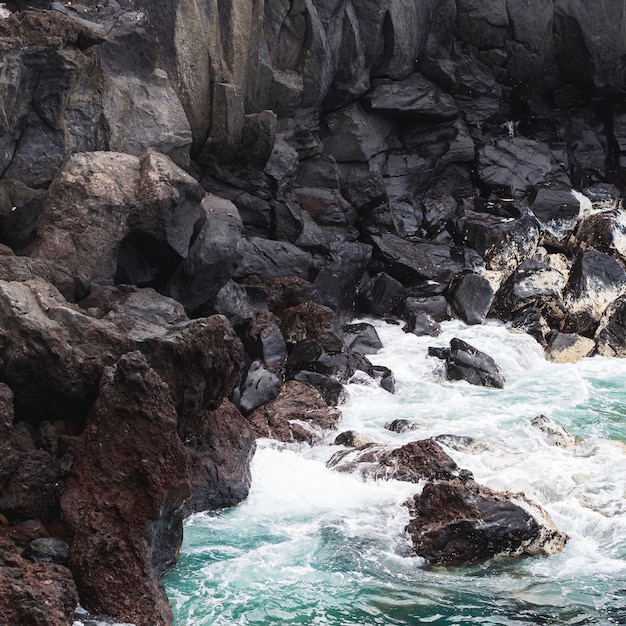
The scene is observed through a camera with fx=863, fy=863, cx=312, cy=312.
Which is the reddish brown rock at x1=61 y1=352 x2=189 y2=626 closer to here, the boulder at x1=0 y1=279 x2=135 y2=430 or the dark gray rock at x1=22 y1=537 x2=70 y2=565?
the dark gray rock at x1=22 y1=537 x2=70 y2=565

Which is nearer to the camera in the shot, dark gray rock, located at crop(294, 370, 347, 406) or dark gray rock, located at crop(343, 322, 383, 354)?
dark gray rock, located at crop(294, 370, 347, 406)

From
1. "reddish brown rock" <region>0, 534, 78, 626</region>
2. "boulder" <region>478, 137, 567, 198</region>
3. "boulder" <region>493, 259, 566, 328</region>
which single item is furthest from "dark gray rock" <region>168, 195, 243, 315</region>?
"boulder" <region>478, 137, 567, 198</region>

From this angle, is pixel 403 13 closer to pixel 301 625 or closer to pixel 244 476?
pixel 244 476

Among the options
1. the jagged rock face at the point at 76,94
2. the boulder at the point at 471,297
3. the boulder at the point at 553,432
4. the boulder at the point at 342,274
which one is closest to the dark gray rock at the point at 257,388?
the boulder at the point at 553,432

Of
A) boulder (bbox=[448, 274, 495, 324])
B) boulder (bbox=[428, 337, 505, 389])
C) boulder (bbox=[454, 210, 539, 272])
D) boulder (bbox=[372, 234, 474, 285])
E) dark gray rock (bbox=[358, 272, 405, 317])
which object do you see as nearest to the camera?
boulder (bbox=[428, 337, 505, 389])

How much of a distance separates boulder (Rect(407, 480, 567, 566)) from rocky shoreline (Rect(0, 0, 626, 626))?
0.04m

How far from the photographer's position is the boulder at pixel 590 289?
2273 cm

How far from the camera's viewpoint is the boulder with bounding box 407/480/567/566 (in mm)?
11078

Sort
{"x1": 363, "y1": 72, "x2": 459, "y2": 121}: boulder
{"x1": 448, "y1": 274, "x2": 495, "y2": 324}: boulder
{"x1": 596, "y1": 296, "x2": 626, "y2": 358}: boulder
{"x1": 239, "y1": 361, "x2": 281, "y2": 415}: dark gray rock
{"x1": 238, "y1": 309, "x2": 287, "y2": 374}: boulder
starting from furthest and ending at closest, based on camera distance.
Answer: {"x1": 363, "y1": 72, "x2": 459, "y2": 121}: boulder → {"x1": 448, "y1": 274, "x2": 495, "y2": 324}: boulder → {"x1": 596, "y1": 296, "x2": 626, "y2": 358}: boulder → {"x1": 238, "y1": 309, "x2": 287, "y2": 374}: boulder → {"x1": 239, "y1": 361, "x2": 281, "y2": 415}: dark gray rock


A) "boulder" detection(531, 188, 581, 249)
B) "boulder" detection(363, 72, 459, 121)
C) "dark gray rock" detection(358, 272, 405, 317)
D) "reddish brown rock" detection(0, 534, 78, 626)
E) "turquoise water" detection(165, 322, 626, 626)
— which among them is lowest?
"turquoise water" detection(165, 322, 626, 626)

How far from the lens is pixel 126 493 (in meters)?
9.49

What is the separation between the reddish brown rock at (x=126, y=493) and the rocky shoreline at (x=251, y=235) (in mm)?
25

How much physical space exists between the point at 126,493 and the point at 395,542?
12.7ft

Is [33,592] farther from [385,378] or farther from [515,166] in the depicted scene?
[515,166]
